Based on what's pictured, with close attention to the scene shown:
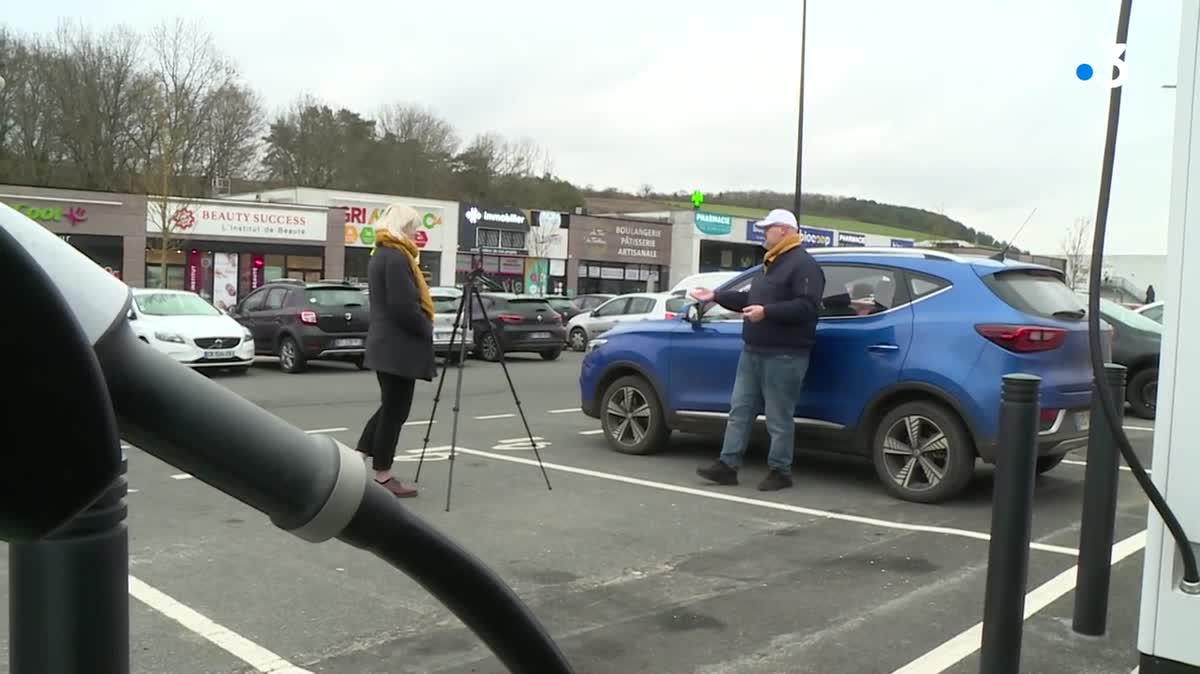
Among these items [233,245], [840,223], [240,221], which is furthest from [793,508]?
[840,223]

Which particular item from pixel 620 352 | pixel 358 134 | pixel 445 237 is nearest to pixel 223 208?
pixel 445 237

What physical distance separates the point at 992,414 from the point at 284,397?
937 cm

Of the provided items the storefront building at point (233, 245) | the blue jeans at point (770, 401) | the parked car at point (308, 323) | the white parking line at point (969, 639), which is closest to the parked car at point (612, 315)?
the parked car at point (308, 323)

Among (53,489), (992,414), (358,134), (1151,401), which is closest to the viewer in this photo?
(53,489)

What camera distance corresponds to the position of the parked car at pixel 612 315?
23.6m

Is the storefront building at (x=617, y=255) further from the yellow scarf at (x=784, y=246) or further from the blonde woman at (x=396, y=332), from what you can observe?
the blonde woman at (x=396, y=332)

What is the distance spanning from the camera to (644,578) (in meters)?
5.13

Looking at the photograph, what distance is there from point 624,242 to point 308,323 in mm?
31561

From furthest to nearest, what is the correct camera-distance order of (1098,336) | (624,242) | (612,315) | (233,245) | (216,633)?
1. (624,242)
2. (233,245)
3. (612,315)
4. (216,633)
5. (1098,336)

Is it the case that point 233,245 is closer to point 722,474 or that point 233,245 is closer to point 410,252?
point 410,252

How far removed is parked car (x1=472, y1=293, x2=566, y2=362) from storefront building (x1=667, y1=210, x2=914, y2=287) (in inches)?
1157

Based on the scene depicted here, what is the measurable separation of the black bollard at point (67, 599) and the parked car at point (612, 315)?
71.0 feet

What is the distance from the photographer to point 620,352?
8.88 meters

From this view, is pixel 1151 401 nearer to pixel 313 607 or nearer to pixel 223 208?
pixel 313 607
